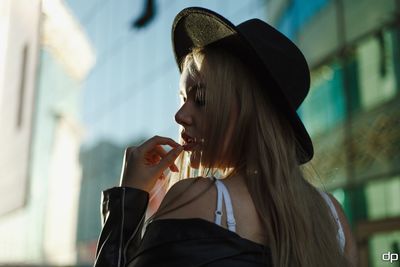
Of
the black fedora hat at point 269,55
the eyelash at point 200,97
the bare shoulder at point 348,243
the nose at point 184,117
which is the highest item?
the black fedora hat at point 269,55

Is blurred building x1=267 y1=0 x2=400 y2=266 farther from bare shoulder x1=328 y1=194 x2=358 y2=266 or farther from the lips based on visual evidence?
the lips

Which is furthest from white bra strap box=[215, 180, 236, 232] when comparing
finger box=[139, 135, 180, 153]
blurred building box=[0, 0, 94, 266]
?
blurred building box=[0, 0, 94, 266]

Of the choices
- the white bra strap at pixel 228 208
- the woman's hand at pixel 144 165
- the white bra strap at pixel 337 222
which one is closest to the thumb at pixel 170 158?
the woman's hand at pixel 144 165

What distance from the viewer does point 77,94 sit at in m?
18.7

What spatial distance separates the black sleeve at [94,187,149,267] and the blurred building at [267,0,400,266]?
403 centimetres

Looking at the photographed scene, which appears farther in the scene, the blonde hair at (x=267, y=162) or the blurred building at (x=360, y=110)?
the blurred building at (x=360, y=110)

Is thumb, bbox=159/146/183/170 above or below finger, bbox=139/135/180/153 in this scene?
below

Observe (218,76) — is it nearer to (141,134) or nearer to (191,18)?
(191,18)

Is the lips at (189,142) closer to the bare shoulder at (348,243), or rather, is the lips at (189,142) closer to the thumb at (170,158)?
the thumb at (170,158)

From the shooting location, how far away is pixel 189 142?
1497 millimetres

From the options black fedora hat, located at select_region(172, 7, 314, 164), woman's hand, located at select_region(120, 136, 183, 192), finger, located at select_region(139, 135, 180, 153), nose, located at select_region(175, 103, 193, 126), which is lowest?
woman's hand, located at select_region(120, 136, 183, 192)

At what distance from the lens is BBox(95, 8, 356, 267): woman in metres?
1.26

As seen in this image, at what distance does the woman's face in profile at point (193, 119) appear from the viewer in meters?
1.46

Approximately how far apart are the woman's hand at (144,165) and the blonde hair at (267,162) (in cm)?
10
